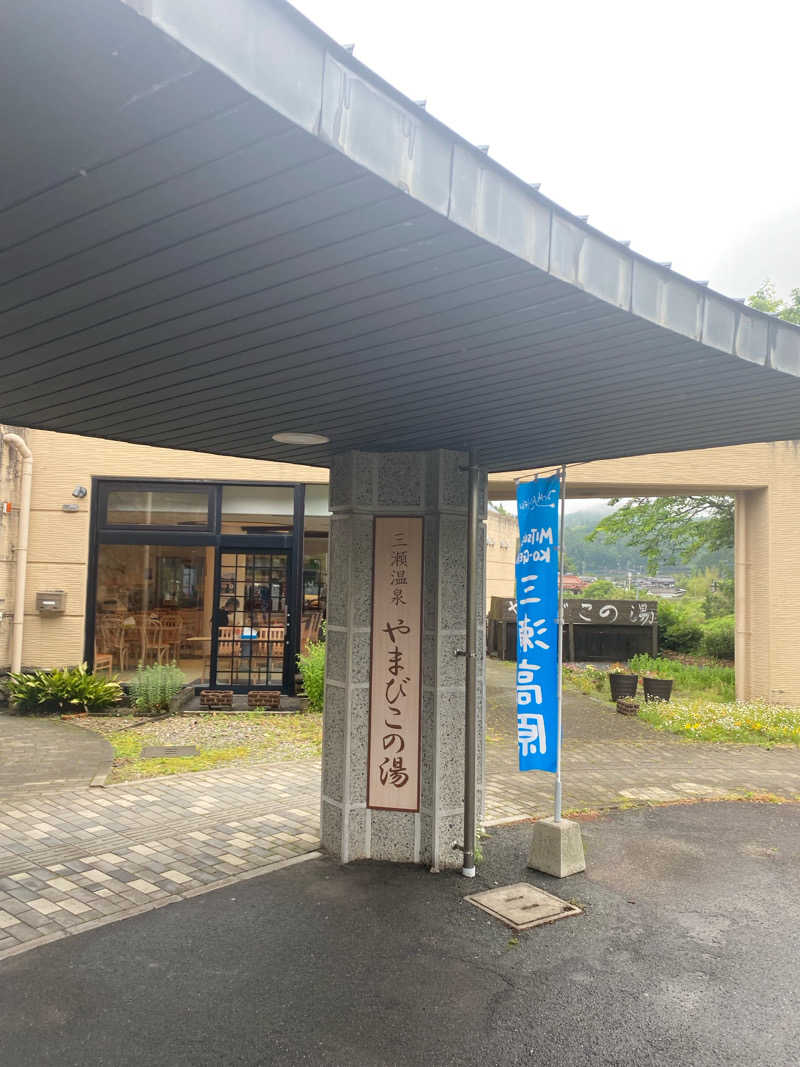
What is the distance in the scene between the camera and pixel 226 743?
942cm

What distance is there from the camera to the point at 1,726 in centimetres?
1006

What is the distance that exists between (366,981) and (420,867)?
5.03 feet

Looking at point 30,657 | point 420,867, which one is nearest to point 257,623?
point 30,657

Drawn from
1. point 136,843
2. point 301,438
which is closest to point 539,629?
point 301,438

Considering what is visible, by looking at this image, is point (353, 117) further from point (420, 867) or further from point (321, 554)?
point (321, 554)

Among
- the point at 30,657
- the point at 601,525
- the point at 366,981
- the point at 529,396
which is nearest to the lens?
the point at 366,981

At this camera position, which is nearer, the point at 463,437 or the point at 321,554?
the point at 463,437

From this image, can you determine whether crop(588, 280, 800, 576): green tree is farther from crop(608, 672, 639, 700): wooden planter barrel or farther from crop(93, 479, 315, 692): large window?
crop(93, 479, 315, 692): large window

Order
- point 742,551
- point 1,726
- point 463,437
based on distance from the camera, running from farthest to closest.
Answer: point 742,551 < point 1,726 < point 463,437

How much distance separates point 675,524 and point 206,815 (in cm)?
1625

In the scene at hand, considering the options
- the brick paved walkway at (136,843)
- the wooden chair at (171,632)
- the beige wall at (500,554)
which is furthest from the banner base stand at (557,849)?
the beige wall at (500,554)

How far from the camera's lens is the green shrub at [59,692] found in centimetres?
1092

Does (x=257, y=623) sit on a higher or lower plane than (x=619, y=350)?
lower

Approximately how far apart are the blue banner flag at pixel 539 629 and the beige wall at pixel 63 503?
7.13 meters
